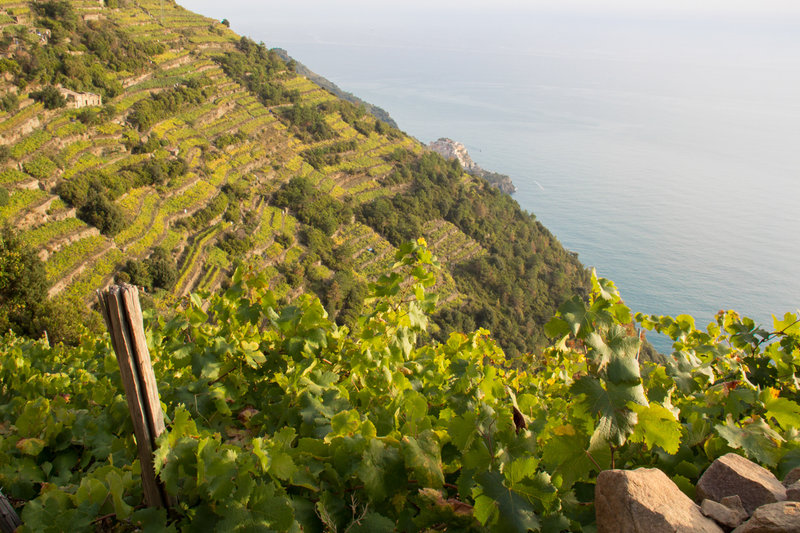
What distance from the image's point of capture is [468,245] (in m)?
37.5

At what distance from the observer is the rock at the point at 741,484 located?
150 cm

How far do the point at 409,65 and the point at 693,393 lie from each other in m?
192

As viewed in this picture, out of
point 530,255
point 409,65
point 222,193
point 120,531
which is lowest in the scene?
point 530,255

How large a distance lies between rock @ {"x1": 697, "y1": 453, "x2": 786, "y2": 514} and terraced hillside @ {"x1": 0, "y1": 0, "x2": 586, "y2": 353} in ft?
49.6

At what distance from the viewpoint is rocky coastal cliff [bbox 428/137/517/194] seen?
65.7 metres

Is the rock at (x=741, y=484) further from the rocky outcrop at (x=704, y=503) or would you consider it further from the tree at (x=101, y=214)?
the tree at (x=101, y=214)

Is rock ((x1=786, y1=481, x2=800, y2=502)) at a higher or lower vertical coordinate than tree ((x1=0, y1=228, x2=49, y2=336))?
higher

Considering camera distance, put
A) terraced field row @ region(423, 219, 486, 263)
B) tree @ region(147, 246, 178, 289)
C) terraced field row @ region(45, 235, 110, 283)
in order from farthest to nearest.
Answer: terraced field row @ region(423, 219, 486, 263) < tree @ region(147, 246, 178, 289) < terraced field row @ region(45, 235, 110, 283)

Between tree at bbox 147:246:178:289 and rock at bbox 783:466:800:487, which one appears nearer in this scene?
rock at bbox 783:466:800:487

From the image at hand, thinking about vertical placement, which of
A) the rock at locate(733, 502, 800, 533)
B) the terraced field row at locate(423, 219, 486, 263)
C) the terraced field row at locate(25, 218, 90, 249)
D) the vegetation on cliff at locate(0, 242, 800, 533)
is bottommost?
the terraced field row at locate(423, 219, 486, 263)

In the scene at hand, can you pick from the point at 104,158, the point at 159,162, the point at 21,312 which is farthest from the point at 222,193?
the point at 21,312

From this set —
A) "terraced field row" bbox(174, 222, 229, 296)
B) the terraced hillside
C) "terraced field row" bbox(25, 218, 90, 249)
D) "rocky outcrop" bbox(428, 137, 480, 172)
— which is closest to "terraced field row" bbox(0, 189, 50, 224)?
the terraced hillside

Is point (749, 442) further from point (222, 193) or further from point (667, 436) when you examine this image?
point (222, 193)

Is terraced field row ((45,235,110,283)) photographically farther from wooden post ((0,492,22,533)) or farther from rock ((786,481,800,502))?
rock ((786,481,800,502))
